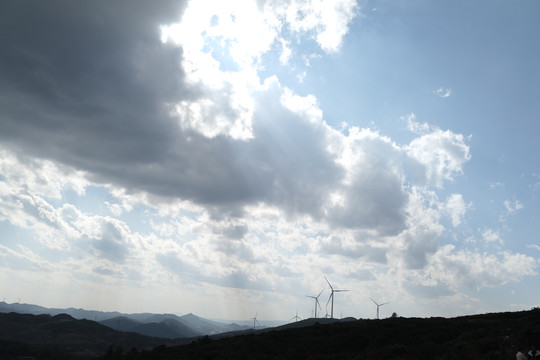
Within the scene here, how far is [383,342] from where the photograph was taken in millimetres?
67938

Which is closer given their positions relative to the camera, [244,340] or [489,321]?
[489,321]

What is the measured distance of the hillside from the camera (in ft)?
173

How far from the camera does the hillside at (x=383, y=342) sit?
2076 inches

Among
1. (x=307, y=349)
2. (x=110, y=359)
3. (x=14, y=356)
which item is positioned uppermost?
(x=307, y=349)

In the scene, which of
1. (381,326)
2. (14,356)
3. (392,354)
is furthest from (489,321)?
(14,356)

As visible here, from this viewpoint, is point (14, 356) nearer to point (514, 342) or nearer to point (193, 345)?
point (193, 345)

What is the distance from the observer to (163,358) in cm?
7188

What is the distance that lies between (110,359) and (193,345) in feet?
50.5

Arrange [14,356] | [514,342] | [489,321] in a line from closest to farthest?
1. [514,342]
2. [489,321]
3. [14,356]

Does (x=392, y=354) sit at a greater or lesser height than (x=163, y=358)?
greater

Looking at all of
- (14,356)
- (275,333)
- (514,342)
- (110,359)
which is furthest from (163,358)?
(14,356)

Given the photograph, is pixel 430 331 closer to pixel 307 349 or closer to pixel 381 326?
pixel 381 326

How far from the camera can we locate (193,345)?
84250 millimetres

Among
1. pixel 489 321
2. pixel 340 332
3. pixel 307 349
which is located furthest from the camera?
pixel 340 332
